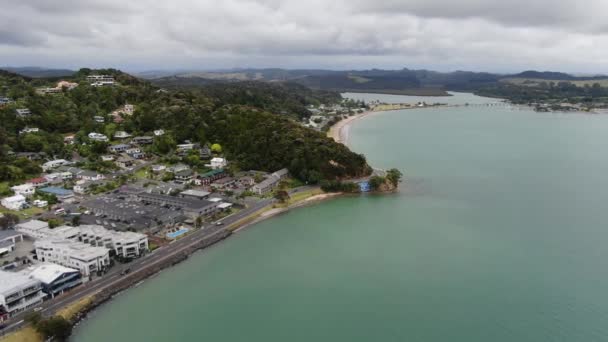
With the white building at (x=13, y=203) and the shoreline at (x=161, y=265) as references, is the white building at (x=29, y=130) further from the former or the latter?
the shoreline at (x=161, y=265)

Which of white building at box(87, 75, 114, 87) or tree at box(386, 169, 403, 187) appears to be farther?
white building at box(87, 75, 114, 87)

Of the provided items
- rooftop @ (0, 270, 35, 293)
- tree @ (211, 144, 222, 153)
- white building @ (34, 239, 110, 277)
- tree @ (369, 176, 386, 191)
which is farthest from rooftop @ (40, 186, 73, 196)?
tree @ (369, 176, 386, 191)

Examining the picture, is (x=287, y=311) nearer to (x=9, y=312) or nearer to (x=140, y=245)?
(x=140, y=245)

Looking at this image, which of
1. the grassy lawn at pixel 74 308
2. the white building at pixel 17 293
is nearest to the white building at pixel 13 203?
the white building at pixel 17 293

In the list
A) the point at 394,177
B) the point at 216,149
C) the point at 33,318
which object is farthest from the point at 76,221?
the point at 394,177

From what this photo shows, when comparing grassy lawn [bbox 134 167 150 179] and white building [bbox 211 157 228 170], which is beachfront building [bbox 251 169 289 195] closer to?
white building [bbox 211 157 228 170]

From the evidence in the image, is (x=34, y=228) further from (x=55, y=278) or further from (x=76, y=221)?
(x=55, y=278)
